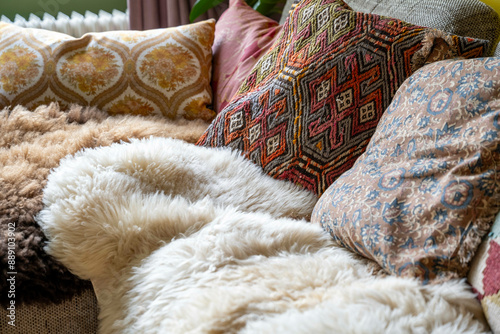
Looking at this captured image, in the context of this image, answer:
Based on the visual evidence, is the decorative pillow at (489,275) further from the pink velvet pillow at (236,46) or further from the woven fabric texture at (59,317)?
the pink velvet pillow at (236,46)

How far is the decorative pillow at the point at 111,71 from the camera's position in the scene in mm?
1189

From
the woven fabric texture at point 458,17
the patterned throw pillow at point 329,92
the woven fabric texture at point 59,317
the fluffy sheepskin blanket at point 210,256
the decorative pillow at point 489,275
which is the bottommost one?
the woven fabric texture at point 59,317

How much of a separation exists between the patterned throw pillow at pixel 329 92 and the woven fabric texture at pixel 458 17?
0.10m

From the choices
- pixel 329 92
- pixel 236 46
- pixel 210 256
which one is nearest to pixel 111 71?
pixel 236 46

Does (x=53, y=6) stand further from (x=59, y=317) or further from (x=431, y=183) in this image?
(x=431, y=183)

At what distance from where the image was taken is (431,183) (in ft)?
2.01

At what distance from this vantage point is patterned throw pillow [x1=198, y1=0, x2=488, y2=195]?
862 mm

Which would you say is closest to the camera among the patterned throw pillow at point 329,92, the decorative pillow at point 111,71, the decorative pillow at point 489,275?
the decorative pillow at point 489,275

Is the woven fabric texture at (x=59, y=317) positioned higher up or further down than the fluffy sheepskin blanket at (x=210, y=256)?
further down

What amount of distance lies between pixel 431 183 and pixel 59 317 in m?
0.62

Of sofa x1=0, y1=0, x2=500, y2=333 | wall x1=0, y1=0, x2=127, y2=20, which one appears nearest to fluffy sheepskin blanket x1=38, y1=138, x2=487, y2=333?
sofa x1=0, y1=0, x2=500, y2=333

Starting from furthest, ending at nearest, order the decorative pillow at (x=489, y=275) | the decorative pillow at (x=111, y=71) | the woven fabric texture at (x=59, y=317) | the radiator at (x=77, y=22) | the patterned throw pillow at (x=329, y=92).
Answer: the radiator at (x=77, y=22) → the decorative pillow at (x=111, y=71) → the patterned throw pillow at (x=329, y=92) → the woven fabric texture at (x=59, y=317) → the decorative pillow at (x=489, y=275)

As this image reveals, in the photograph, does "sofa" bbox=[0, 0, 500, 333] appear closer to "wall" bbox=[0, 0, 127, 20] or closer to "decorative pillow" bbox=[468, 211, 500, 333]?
"decorative pillow" bbox=[468, 211, 500, 333]

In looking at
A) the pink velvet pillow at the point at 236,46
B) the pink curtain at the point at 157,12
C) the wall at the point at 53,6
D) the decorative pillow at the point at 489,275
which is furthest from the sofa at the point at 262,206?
the wall at the point at 53,6
